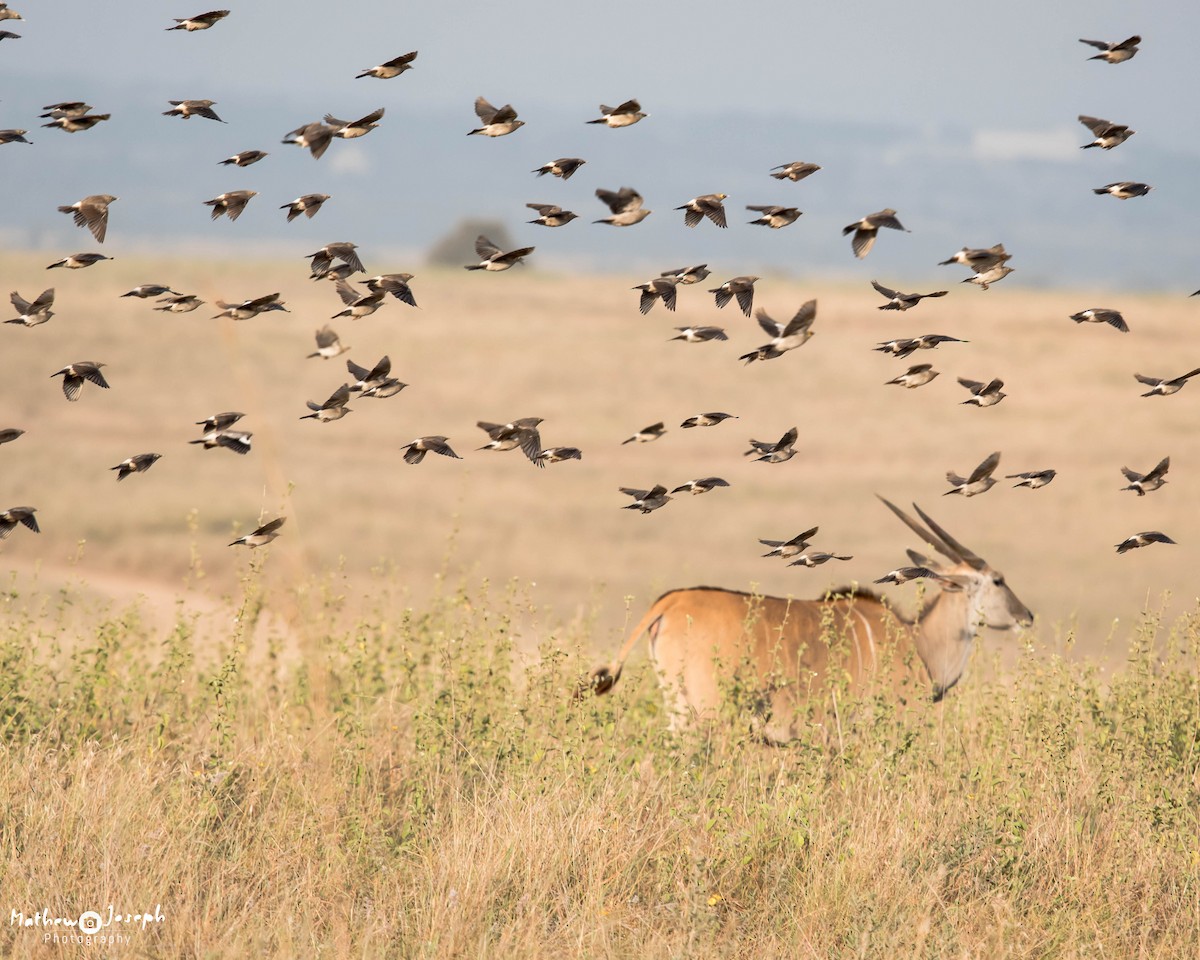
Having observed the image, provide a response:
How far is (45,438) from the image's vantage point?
29188 millimetres

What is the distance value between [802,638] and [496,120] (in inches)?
154

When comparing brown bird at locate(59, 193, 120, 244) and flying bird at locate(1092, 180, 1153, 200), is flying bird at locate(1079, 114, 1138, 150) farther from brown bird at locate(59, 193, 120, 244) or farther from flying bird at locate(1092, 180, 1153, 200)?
brown bird at locate(59, 193, 120, 244)

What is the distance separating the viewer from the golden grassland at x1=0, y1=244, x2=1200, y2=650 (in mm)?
20484

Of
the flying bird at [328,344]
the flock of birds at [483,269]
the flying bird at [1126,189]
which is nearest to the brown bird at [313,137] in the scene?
the flock of birds at [483,269]

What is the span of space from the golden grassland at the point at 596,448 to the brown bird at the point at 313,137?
2.87 metres

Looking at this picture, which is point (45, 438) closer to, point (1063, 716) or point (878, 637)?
point (878, 637)

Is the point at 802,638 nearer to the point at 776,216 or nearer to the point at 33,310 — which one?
the point at 776,216

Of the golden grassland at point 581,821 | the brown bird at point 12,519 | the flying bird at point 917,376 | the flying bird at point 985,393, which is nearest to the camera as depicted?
the golden grassland at point 581,821

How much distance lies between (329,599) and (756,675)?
2.43m

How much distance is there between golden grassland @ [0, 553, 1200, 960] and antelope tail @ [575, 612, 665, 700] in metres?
0.15

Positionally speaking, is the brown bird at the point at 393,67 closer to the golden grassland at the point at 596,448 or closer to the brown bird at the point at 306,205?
the brown bird at the point at 306,205

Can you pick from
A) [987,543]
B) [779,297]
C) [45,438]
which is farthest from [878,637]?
[779,297]

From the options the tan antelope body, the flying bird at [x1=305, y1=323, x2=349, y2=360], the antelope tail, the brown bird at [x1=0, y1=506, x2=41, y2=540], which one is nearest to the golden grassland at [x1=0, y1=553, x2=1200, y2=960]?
the antelope tail

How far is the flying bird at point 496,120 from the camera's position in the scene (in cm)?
618
